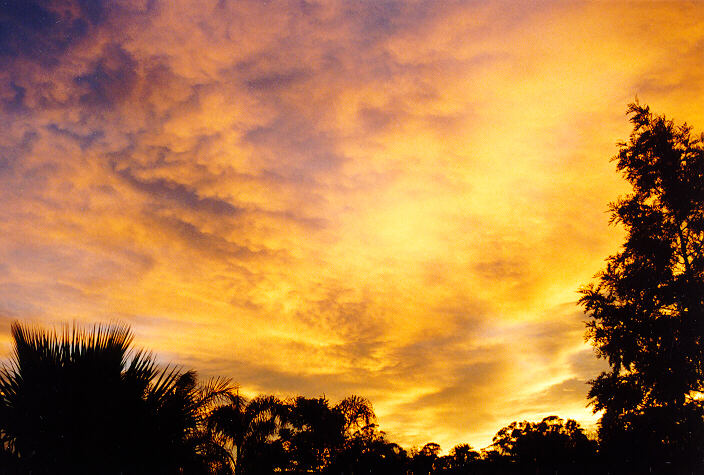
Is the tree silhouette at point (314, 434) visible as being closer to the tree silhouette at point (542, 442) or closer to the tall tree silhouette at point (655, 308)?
the tree silhouette at point (542, 442)

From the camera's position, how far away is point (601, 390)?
1783cm

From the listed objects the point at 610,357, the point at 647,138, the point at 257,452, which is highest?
the point at 647,138

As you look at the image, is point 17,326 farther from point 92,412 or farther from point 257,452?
point 257,452

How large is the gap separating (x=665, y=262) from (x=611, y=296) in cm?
224

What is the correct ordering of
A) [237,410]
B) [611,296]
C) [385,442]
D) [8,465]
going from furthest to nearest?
[385,442] < [237,410] < [611,296] < [8,465]

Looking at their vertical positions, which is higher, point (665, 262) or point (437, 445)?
point (665, 262)

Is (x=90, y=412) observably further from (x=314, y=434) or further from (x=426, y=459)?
(x=426, y=459)

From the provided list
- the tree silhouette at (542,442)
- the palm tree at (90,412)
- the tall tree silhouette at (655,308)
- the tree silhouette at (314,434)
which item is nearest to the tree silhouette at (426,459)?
the tree silhouette at (542,442)

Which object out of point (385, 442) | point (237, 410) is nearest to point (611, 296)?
point (237, 410)

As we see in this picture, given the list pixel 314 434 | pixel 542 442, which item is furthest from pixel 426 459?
pixel 314 434

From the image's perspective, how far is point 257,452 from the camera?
24.4 m

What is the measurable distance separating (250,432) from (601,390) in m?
16.7

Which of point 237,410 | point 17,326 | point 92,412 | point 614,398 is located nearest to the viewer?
point 92,412

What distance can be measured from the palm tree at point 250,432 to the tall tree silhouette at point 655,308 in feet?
51.3
